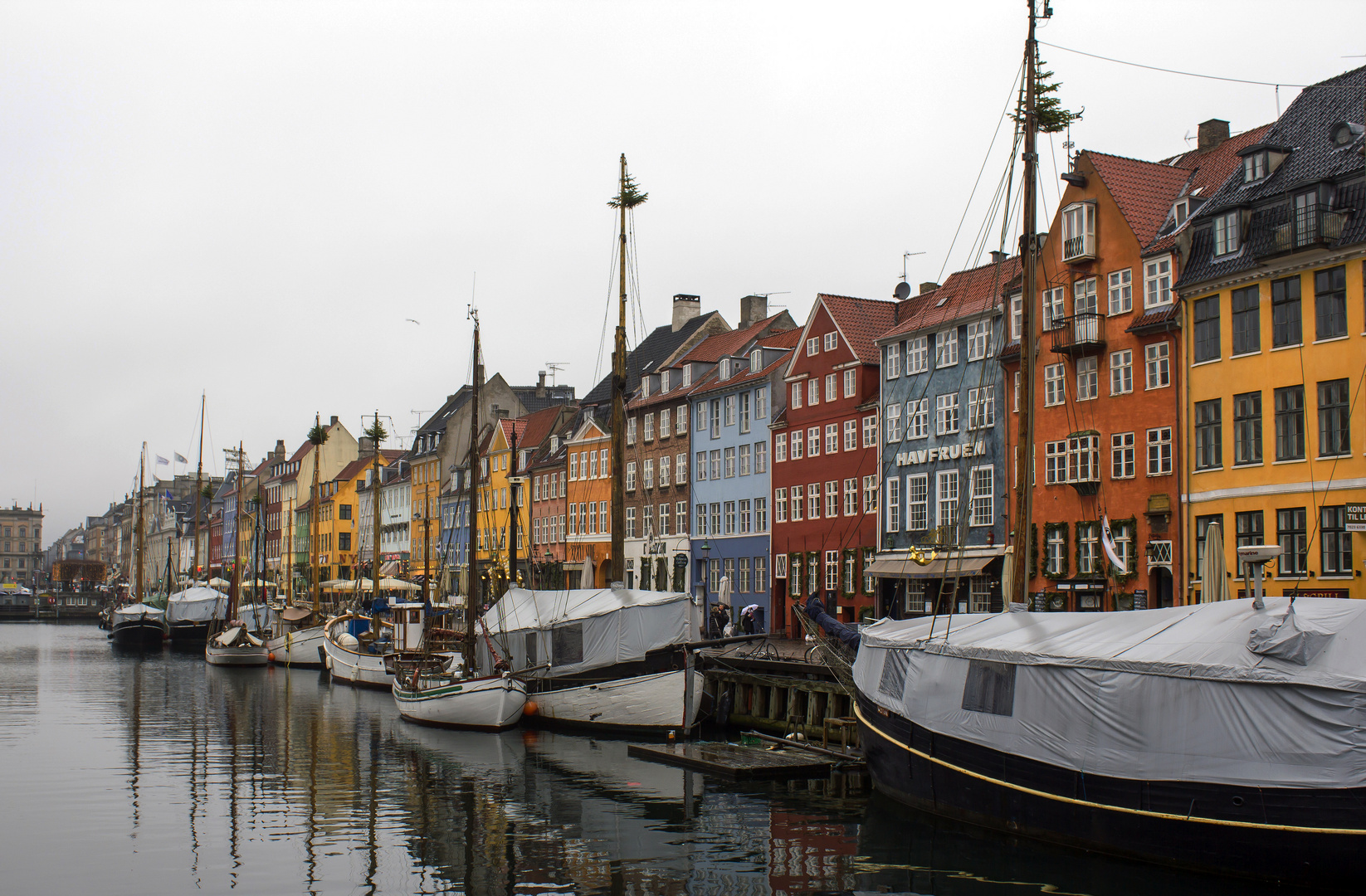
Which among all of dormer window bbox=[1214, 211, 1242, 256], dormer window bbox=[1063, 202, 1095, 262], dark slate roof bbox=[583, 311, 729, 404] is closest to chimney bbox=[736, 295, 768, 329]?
dark slate roof bbox=[583, 311, 729, 404]

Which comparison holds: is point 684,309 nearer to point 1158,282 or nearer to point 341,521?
point 1158,282

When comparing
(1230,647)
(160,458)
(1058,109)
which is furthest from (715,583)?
(160,458)

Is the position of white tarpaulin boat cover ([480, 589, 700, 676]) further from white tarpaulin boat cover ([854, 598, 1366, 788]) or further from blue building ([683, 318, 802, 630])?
blue building ([683, 318, 802, 630])

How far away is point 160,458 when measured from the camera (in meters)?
150

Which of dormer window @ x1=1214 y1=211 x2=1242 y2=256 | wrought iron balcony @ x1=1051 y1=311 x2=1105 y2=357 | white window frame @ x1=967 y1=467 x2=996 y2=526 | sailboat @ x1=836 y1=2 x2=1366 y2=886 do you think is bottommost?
sailboat @ x1=836 y1=2 x2=1366 y2=886

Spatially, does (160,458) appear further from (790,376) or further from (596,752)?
(596,752)

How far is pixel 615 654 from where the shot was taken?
38938mm

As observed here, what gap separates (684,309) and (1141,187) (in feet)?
137

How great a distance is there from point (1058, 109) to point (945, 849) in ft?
49.5

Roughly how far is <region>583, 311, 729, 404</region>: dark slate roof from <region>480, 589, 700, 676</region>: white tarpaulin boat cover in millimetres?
41036

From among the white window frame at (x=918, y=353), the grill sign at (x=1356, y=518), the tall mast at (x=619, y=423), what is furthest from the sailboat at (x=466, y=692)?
the grill sign at (x=1356, y=518)

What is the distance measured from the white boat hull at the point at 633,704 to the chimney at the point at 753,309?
1691 inches

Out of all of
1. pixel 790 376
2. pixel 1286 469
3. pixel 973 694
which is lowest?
pixel 973 694

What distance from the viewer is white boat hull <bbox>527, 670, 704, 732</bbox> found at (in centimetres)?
3738
